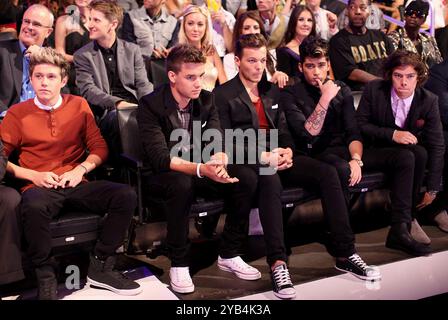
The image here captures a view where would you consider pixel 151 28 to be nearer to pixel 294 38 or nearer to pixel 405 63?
pixel 294 38

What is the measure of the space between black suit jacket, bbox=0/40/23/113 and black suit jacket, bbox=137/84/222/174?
3.02 feet

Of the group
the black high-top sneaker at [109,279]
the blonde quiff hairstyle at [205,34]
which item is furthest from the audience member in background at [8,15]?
the black high-top sneaker at [109,279]

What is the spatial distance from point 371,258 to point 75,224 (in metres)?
1.65

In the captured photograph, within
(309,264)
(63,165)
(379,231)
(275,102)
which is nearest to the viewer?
(63,165)

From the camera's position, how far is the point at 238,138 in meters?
3.31

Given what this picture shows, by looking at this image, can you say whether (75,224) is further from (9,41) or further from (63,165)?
(9,41)

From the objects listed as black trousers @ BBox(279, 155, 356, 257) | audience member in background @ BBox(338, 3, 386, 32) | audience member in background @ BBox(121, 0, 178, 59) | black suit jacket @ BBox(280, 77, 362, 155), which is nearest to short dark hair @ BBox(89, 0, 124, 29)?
audience member in background @ BBox(121, 0, 178, 59)

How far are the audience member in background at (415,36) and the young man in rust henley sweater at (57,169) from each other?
117 inches

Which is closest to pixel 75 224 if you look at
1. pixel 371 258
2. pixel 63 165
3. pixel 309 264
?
pixel 63 165

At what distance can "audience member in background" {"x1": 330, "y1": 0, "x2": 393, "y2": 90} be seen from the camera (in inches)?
184

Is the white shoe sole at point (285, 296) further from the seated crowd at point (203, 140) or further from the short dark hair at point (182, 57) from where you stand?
the short dark hair at point (182, 57)

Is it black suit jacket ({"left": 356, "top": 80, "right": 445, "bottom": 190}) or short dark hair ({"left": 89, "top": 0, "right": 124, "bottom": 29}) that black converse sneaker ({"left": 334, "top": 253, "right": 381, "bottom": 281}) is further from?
short dark hair ({"left": 89, "top": 0, "right": 124, "bottom": 29})

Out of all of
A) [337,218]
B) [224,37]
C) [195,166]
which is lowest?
[337,218]
